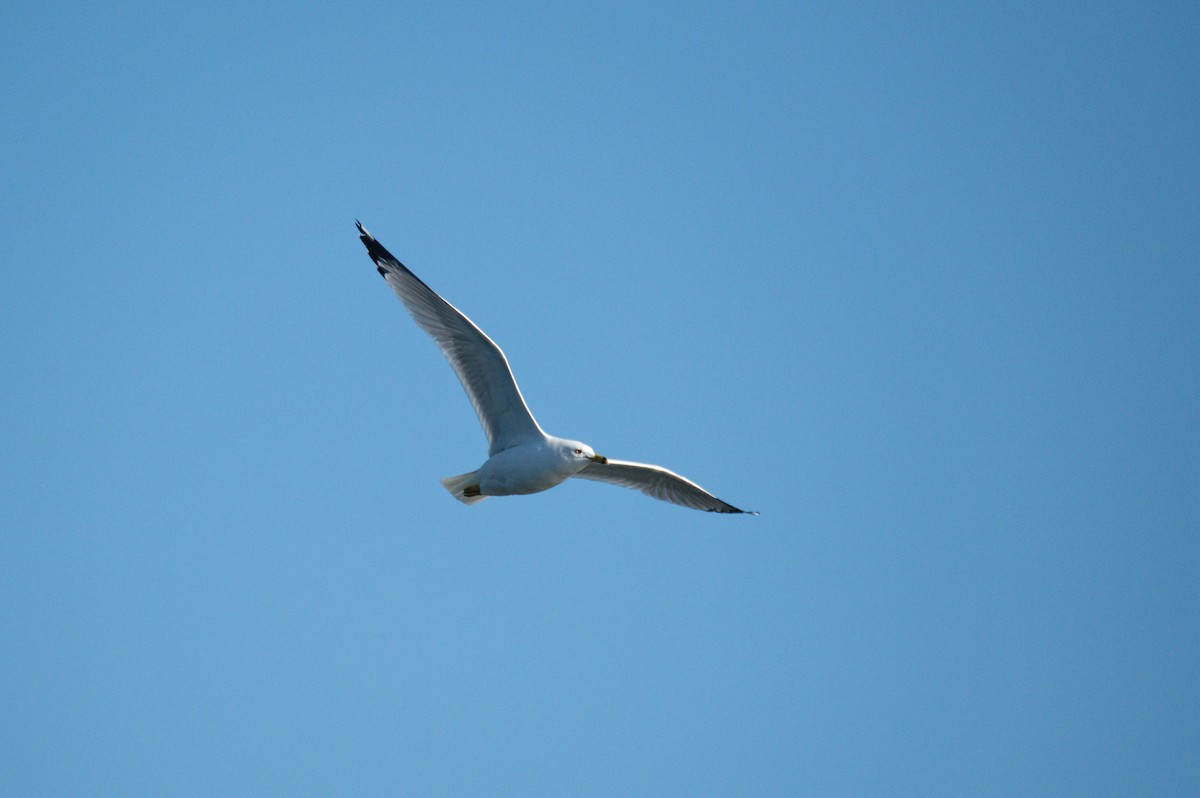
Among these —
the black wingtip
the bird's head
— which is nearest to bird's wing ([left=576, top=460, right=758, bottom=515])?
the bird's head

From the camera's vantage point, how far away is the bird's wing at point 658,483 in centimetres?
1559

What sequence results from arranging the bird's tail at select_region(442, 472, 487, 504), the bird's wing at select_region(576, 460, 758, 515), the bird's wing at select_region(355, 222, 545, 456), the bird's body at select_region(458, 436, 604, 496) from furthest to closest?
1. the bird's wing at select_region(576, 460, 758, 515)
2. the bird's tail at select_region(442, 472, 487, 504)
3. the bird's body at select_region(458, 436, 604, 496)
4. the bird's wing at select_region(355, 222, 545, 456)

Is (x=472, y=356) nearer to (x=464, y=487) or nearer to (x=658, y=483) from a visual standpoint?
(x=464, y=487)

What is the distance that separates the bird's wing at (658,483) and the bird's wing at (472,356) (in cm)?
152

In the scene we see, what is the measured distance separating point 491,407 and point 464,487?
102 cm

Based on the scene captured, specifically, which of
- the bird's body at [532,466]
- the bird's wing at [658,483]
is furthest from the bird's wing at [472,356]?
the bird's wing at [658,483]

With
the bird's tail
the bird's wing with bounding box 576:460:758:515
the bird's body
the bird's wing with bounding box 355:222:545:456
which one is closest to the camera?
the bird's wing with bounding box 355:222:545:456

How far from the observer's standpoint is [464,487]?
14.4 metres

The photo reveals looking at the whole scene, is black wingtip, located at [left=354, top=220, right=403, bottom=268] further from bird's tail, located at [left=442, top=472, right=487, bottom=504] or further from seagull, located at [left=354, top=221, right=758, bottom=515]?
bird's tail, located at [left=442, top=472, right=487, bottom=504]

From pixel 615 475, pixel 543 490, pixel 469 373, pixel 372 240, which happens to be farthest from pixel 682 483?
pixel 372 240

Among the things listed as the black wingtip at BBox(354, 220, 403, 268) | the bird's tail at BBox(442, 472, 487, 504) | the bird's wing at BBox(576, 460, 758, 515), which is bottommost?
the bird's tail at BBox(442, 472, 487, 504)

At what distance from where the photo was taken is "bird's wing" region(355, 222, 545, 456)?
44.8 feet

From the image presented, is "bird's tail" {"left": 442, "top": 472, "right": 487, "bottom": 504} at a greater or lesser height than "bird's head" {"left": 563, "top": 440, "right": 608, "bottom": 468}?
lesser

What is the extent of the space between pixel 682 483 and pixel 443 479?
A: 330cm
